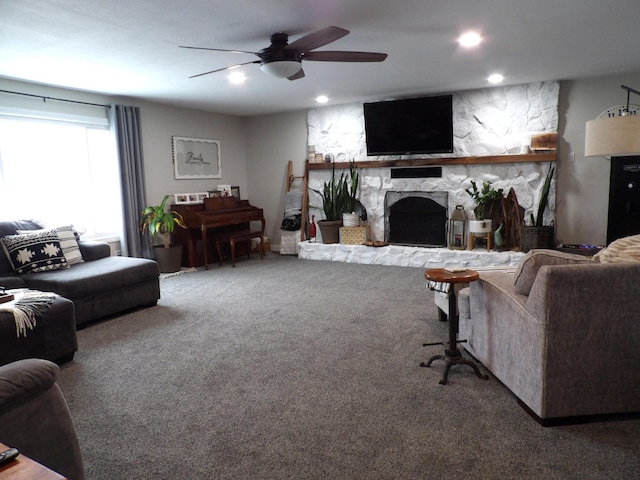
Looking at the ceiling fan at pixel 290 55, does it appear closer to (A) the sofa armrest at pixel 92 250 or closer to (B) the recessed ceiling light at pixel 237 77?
(B) the recessed ceiling light at pixel 237 77

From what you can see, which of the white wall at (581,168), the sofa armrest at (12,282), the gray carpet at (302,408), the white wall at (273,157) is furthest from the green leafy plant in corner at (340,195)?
the sofa armrest at (12,282)

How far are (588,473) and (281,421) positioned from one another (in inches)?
53.3

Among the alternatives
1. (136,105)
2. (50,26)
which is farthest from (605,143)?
(136,105)

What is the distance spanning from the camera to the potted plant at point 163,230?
5.66 meters

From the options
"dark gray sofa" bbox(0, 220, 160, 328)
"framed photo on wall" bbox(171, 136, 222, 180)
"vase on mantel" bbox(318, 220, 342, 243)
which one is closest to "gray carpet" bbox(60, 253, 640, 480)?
"dark gray sofa" bbox(0, 220, 160, 328)

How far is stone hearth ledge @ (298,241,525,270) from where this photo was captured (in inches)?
214

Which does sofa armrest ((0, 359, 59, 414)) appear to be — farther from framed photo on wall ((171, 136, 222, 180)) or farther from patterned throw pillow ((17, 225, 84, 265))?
framed photo on wall ((171, 136, 222, 180))

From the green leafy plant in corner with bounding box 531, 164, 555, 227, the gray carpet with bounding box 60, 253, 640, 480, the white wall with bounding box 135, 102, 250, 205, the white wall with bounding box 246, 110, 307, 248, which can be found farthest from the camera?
the white wall with bounding box 246, 110, 307, 248

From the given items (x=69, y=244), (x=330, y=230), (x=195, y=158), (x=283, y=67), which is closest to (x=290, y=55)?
(x=283, y=67)

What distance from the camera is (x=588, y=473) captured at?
5.72 ft

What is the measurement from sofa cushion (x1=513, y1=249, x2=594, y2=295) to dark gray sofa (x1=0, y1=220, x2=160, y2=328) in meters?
3.34

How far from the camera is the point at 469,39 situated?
3.53 meters

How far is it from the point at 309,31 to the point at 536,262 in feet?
7.67

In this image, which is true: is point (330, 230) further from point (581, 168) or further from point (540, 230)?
point (581, 168)
